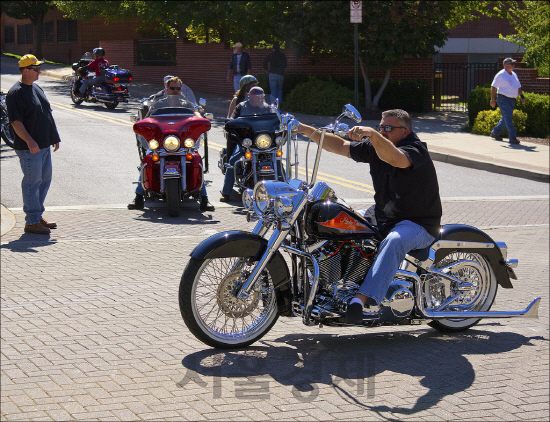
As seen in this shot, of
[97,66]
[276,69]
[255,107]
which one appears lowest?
[255,107]

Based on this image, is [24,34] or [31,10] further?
[24,34]

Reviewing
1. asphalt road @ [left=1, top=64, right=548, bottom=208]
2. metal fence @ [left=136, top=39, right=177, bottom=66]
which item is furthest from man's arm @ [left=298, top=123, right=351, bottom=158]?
metal fence @ [left=136, top=39, right=177, bottom=66]

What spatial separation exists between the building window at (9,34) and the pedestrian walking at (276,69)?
3391 centimetres

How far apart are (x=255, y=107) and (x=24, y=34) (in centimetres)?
4402

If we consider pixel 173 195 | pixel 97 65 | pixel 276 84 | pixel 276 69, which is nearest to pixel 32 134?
pixel 173 195

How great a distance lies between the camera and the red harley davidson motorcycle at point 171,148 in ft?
32.1

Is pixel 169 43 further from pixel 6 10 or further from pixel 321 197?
pixel 321 197

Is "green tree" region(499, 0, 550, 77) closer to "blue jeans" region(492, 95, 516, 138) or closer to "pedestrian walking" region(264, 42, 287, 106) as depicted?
"blue jeans" region(492, 95, 516, 138)

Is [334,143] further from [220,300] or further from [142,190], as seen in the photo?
[142,190]

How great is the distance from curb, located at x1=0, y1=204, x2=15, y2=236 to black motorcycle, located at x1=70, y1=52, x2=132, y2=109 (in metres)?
8.01

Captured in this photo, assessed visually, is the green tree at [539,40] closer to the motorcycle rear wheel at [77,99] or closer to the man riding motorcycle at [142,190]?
the motorcycle rear wheel at [77,99]

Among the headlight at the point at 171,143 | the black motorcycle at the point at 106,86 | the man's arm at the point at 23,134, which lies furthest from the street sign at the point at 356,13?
the man's arm at the point at 23,134

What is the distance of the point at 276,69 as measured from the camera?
22719 millimetres

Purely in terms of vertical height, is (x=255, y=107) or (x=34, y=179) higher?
(x=255, y=107)
